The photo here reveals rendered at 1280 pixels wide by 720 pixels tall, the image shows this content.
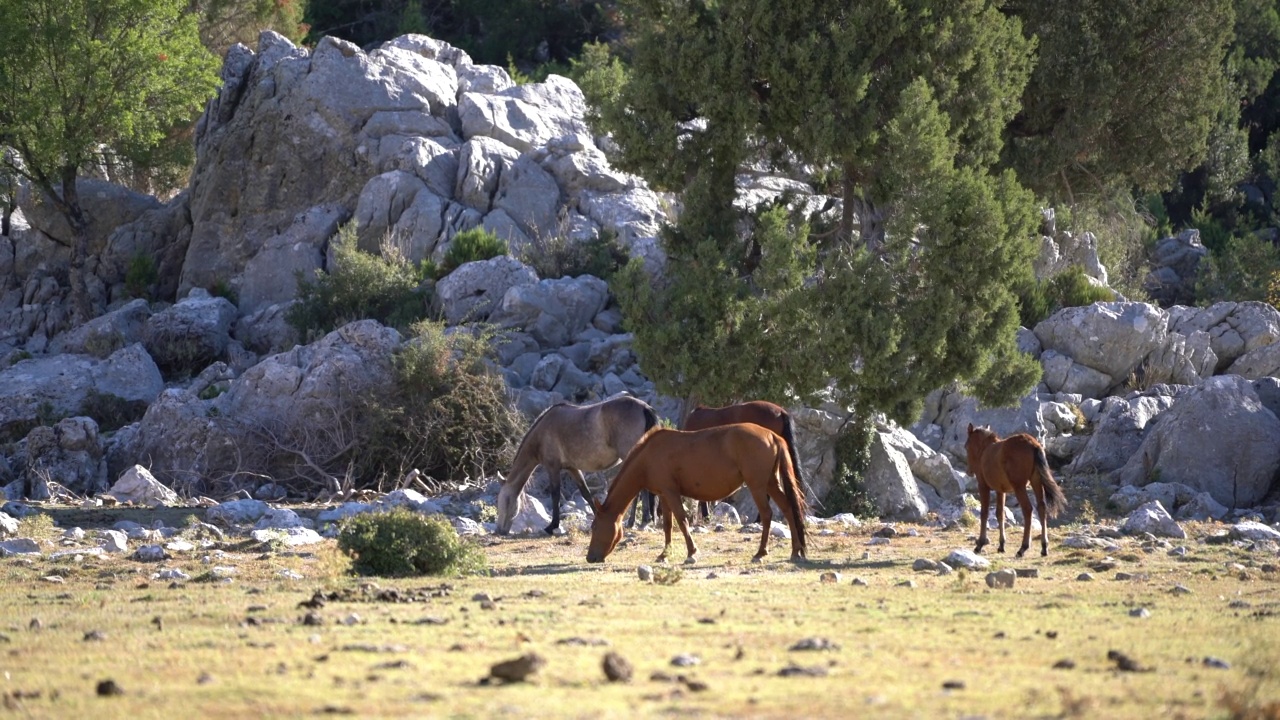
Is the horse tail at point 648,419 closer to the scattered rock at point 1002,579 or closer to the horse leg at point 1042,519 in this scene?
the horse leg at point 1042,519

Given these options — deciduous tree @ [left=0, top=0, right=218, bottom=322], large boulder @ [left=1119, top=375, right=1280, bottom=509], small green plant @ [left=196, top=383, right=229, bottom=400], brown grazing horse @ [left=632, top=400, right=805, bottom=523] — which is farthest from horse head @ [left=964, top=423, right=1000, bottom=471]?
deciduous tree @ [left=0, top=0, right=218, bottom=322]

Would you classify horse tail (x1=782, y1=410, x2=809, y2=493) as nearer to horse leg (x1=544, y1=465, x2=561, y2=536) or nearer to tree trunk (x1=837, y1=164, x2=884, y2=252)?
horse leg (x1=544, y1=465, x2=561, y2=536)

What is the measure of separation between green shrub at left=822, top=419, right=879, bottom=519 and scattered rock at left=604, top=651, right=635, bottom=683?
18.0 meters

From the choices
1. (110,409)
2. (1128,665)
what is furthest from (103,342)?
(1128,665)

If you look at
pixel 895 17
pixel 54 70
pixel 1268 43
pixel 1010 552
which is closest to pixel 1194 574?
pixel 1010 552

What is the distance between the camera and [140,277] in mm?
40438

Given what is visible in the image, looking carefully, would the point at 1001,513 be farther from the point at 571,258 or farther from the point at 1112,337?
the point at 571,258

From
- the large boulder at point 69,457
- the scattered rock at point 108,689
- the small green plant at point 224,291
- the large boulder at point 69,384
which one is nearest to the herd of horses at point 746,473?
the scattered rock at point 108,689

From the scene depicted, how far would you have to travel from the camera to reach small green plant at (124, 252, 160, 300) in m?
40.3

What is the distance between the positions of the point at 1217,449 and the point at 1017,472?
13.1 m

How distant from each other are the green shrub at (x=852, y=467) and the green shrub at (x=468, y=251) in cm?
1289

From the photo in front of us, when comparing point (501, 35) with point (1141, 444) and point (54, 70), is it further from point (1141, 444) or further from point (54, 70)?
point (1141, 444)

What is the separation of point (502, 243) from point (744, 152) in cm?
1262

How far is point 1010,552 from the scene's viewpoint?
16.9m
